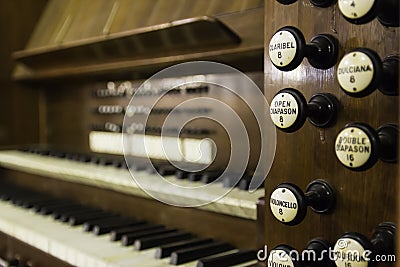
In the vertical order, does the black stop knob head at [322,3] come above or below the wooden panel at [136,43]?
below

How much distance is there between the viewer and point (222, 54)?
129 centimetres

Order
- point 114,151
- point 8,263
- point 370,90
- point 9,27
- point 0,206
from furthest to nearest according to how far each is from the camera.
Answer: point 9,27 → point 114,151 → point 0,206 → point 8,263 → point 370,90

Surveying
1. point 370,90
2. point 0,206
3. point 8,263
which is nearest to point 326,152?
point 370,90

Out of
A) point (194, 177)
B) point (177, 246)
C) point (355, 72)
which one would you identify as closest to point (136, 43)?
point (194, 177)

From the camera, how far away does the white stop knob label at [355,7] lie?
1.76 feet

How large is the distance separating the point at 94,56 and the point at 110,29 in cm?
12

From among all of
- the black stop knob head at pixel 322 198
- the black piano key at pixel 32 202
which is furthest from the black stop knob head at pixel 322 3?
the black piano key at pixel 32 202

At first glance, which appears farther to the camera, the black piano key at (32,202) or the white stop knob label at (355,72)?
the black piano key at (32,202)

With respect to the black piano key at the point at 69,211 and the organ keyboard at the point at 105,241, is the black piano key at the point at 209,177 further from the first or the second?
the black piano key at the point at 69,211

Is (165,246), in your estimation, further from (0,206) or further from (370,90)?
(0,206)

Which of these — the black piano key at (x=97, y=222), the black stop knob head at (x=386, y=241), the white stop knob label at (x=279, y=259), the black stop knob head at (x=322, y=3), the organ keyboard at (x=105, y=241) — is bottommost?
the organ keyboard at (x=105, y=241)

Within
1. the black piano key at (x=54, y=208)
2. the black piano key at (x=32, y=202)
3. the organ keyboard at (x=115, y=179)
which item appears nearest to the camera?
the organ keyboard at (x=115, y=179)

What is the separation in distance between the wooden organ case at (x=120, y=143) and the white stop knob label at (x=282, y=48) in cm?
40

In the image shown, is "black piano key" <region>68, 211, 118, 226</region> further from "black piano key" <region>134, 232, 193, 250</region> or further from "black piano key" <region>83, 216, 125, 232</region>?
"black piano key" <region>134, 232, 193, 250</region>
